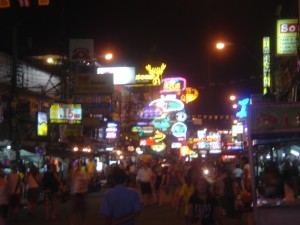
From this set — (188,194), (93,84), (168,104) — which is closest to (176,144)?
(168,104)

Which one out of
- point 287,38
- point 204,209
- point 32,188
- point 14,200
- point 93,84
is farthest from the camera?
point 93,84

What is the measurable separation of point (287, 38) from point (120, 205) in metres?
17.3

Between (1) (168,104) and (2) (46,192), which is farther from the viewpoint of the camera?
(1) (168,104)

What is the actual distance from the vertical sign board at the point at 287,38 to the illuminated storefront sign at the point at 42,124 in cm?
1496

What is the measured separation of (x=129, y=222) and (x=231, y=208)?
7063 mm

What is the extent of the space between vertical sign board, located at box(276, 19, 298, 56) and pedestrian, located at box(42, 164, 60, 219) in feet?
33.5

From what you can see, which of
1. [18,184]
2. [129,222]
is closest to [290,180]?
[129,222]

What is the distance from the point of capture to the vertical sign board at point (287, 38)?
23.2 metres

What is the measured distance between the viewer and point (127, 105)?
59.0 metres

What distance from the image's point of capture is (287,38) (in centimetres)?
2333

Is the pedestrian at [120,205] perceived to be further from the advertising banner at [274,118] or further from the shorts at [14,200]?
the shorts at [14,200]

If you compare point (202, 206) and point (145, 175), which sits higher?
point (202, 206)

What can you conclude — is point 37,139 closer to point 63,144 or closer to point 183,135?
point 63,144

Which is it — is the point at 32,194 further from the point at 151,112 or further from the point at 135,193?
the point at 151,112
